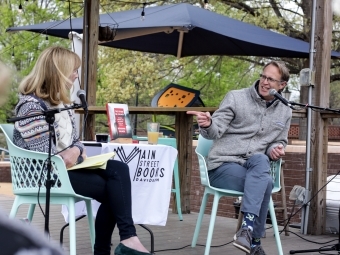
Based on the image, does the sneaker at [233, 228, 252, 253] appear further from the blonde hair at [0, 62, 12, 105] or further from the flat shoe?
the blonde hair at [0, 62, 12, 105]

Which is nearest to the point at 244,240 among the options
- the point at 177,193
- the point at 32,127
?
the point at 32,127

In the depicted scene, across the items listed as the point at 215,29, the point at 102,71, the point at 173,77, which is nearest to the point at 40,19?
the point at 102,71

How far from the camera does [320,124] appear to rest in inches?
222

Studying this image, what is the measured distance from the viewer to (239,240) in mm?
3762

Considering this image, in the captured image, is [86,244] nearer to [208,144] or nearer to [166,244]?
[166,244]

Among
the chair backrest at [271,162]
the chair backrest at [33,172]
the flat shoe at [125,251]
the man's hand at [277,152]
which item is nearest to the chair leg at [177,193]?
the chair backrest at [271,162]

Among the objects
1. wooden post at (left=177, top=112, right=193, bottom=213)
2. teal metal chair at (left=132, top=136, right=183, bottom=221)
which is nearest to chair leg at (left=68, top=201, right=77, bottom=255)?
teal metal chair at (left=132, top=136, right=183, bottom=221)

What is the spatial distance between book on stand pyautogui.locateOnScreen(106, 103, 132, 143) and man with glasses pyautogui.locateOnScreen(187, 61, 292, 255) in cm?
60

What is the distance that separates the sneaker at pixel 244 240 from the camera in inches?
148

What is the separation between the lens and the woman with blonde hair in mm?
3404

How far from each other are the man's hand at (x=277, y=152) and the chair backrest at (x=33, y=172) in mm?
1562

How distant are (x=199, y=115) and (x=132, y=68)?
14.1 meters

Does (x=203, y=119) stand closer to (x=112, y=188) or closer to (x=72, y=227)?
(x=112, y=188)

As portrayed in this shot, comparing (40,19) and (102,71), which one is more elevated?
(40,19)
